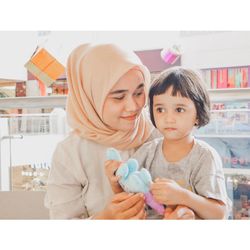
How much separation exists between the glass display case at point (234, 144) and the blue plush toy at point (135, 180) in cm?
27

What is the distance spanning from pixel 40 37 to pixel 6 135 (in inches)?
15.8

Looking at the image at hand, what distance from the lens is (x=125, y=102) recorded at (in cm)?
138

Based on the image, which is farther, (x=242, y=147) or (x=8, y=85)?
(x=8, y=85)

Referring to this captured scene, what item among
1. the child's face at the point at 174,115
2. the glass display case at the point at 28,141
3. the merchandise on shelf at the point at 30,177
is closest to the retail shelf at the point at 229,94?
the child's face at the point at 174,115

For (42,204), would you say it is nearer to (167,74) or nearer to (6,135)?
(6,135)

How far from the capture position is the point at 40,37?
153cm

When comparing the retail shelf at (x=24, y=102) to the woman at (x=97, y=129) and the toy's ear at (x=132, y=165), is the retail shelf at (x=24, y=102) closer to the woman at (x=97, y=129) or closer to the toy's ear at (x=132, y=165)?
the woman at (x=97, y=129)

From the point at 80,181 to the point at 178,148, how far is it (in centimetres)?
35

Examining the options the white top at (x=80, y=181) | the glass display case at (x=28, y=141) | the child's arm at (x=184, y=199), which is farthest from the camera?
the glass display case at (x=28, y=141)

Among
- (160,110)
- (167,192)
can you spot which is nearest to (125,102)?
(160,110)

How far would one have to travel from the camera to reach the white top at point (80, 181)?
4.66 ft
